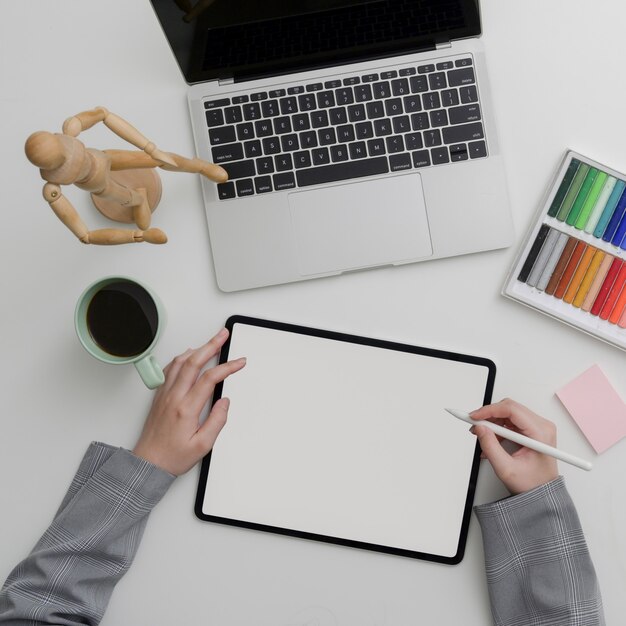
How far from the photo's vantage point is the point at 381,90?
0.80 m

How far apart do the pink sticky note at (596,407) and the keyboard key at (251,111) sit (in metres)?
0.51

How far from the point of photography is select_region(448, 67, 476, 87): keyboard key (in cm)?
79

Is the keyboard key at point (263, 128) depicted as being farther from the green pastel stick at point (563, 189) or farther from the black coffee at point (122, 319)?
the green pastel stick at point (563, 189)

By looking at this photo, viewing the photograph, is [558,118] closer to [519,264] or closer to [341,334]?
[519,264]

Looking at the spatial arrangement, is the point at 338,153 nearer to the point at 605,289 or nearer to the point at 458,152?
the point at 458,152

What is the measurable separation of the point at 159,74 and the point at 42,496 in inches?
22.1

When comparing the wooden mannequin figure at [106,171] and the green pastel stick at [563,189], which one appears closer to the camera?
the wooden mannequin figure at [106,171]

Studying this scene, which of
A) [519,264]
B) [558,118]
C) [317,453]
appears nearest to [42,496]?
[317,453]

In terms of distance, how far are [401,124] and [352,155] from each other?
0.23 ft

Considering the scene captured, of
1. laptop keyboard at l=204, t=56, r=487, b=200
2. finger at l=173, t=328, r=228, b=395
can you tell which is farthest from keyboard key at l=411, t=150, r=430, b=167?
finger at l=173, t=328, r=228, b=395

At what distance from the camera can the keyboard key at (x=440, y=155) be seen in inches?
31.2

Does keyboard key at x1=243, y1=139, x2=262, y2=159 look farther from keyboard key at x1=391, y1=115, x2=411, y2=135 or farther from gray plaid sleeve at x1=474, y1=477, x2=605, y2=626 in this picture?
gray plaid sleeve at x1=474, y1=477, x2=605, y2=626

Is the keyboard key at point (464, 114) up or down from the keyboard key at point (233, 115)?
down

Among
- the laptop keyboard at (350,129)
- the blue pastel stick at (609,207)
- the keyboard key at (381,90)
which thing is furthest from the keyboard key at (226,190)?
the blue pastel stick at (609,207)
